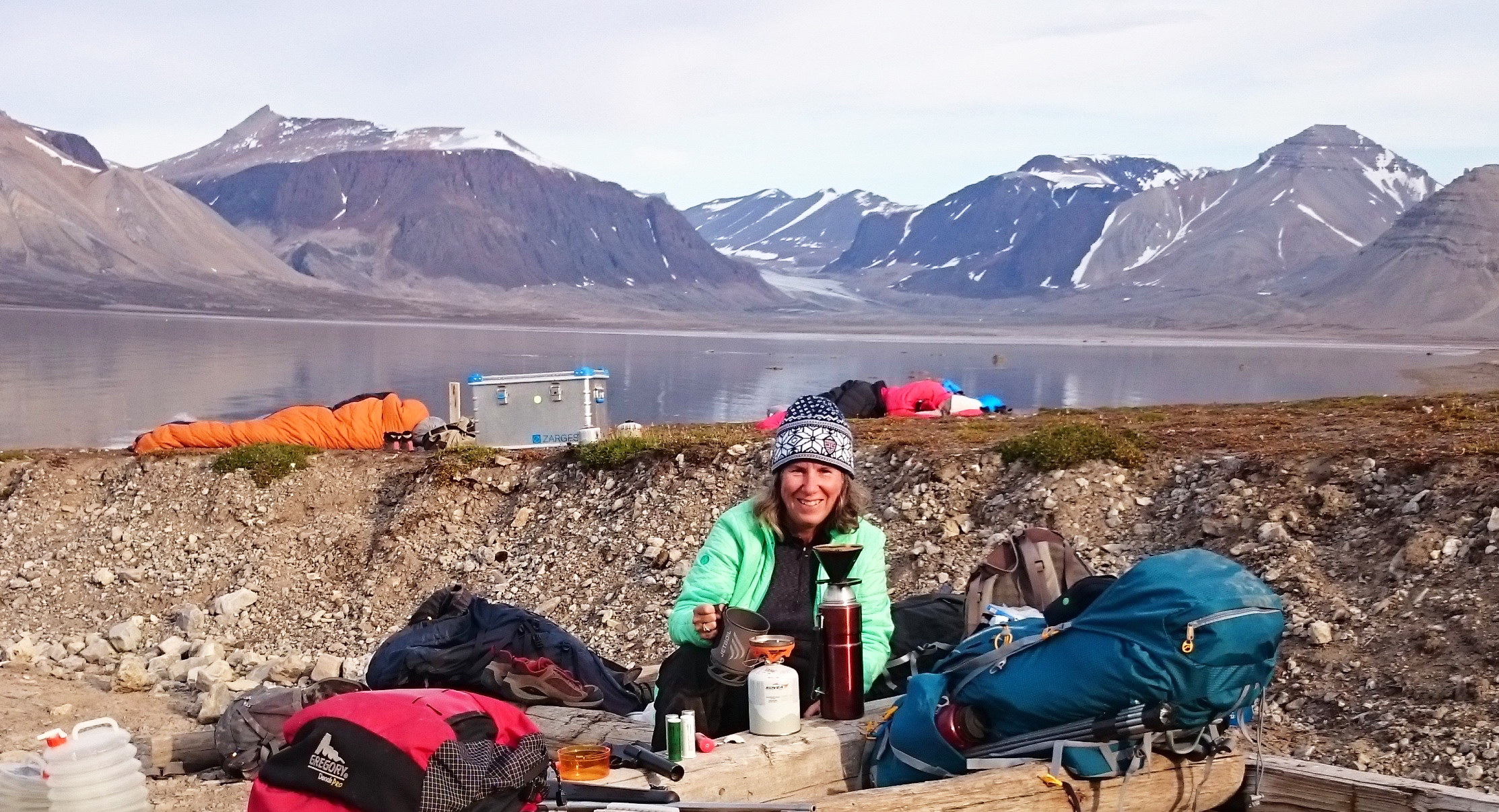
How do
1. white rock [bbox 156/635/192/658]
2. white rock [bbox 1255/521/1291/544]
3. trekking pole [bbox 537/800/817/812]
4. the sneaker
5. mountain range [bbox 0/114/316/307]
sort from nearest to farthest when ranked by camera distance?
1. trekking pole [bbox 537/800/817/812]
2. the sneaker
3. white rock [bbox 1255/521/1291/544]
4. white rock [bbox 156/635/192/658]
5. mountain range [bbox 0/114/316/307]

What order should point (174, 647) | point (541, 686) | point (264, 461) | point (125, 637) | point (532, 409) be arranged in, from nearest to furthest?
1. point (541, 686)
2. point (174, 647)
3. point (125, 637)
4. point (264, 461)
5. point (532, 409)

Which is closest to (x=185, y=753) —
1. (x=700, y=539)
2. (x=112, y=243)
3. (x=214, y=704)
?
(x=214, y=704)

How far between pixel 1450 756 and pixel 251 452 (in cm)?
1004

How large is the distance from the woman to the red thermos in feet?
0.55

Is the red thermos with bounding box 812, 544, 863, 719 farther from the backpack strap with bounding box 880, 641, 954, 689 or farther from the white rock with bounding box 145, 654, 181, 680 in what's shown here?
the white rock with bounding box 145, 654, 181, 680

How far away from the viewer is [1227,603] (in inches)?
172

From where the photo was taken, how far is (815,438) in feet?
18.2

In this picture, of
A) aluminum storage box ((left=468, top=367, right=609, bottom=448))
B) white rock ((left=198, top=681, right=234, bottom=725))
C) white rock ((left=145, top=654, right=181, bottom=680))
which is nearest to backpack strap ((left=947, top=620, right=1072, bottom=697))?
white rock ((left=198, top=681, right=234, bottom=725))

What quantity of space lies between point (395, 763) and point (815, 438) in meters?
1.98

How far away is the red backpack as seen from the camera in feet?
13.9

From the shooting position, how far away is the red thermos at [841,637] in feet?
17.2

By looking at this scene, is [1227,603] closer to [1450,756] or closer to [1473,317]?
[1450,756]

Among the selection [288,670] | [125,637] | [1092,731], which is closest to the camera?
[1092,731]

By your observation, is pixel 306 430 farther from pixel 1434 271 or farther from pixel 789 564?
pixel 1434 271
